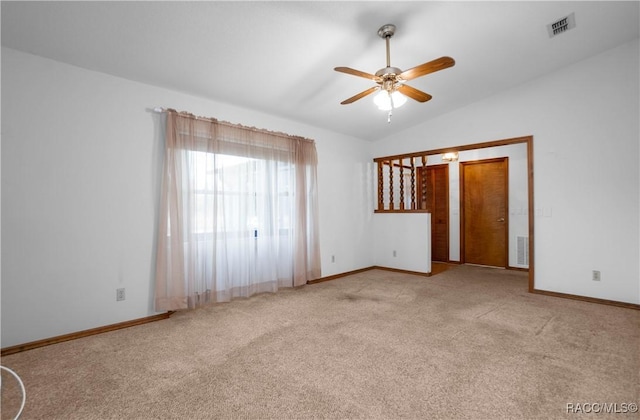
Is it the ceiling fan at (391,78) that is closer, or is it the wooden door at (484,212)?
the ceiling fan at (391,78)

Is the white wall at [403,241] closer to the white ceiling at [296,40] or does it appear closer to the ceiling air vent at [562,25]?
the white ceiling at [296,40]

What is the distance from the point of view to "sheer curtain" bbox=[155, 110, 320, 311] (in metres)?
3.12

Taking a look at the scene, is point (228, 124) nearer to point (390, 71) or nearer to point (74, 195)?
point (74, 195)

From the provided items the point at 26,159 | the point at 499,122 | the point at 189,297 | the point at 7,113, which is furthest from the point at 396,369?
the point at 499,122

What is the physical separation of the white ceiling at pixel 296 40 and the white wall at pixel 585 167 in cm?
32

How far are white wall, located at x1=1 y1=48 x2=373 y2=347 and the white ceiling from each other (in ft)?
0.74

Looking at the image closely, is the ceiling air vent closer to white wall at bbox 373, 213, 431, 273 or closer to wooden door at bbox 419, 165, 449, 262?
white wall at bbox 373, 213, 431, 273

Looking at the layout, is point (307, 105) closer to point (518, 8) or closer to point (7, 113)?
point (518, 8)

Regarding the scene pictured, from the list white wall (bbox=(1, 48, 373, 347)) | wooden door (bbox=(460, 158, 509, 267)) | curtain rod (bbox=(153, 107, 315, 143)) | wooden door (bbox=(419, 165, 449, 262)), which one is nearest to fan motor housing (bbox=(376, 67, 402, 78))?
curtain rod (bbox=(153, 107, 315, 143))

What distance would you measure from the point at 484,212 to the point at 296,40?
5008mm

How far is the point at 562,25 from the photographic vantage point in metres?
2.85

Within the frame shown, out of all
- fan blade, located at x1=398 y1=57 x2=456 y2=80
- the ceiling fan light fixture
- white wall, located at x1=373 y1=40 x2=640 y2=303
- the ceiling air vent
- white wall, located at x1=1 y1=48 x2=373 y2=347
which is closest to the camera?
fan blade, located at x1=398 y1=57 x2=456 y2=80

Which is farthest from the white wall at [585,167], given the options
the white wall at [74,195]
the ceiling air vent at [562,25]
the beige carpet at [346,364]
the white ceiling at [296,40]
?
the white wall at [74,195]

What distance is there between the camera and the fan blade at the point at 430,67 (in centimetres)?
222
